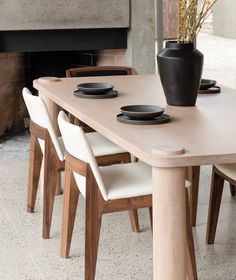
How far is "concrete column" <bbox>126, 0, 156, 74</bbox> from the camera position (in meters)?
5.86

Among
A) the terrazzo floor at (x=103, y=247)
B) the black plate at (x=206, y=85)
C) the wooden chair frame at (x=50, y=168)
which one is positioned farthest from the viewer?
the black plate at (x=206, y=85)

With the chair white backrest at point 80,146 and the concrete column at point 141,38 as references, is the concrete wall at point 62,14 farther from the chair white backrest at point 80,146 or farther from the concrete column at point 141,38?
the chair white backrest at point 80,146

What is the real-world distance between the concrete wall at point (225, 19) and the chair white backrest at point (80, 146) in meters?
7.59

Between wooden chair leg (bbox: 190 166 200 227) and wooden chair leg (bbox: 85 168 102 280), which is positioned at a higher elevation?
wooden chair leg (bbox: 85 168 102 280)

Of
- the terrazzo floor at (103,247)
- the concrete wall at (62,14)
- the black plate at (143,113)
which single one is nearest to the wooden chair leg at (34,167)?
the terrazzo floor at (103,247)

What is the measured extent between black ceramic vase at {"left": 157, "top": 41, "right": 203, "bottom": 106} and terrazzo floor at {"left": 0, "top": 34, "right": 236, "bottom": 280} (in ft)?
2.71

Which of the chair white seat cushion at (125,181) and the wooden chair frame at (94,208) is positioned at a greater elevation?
the chair white seat cushion at (125,181)

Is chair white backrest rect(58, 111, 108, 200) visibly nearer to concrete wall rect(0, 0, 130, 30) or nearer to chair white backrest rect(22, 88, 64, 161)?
chair white backrest rect(22, 88, 64, 161)

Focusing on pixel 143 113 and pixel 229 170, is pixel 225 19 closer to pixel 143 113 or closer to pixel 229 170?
pixel 229 170

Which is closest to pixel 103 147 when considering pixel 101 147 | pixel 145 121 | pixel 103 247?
pixel 101 147

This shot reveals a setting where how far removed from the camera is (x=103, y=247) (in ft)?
12.2

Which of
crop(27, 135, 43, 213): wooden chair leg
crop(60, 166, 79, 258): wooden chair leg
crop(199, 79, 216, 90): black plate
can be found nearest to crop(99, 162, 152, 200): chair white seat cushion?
crop(60, 166, 79, 258): wooden chair leg

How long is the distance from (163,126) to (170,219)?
0.60 meters

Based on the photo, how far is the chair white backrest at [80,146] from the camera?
2.88 meters
